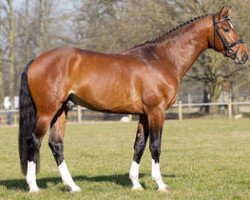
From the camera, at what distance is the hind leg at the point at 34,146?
7.59 metres

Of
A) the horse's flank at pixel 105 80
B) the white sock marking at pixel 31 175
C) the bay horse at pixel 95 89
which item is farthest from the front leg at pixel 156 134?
the white sock marking at pixel 31 175

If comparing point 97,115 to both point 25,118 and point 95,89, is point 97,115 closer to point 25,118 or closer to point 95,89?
point 25,118

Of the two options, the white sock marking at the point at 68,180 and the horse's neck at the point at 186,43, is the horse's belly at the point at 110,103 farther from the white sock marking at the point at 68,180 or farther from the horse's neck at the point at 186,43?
the white sock marking at the point at 68,180

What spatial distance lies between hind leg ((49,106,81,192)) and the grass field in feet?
0.79

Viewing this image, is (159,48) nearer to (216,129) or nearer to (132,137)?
(132,137)

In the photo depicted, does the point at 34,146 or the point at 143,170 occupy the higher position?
the point at 34,146

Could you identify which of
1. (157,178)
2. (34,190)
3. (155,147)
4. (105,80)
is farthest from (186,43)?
(34,190)

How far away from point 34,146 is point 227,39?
11.1ft

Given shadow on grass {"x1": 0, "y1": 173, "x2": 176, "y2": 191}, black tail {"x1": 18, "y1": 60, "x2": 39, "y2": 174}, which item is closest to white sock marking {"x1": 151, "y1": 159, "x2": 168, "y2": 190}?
shadow on grass {"x1": 0, "y1": 173, "x2": 176, "y2": 191}

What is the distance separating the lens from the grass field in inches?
295

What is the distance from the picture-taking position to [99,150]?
48.1ft

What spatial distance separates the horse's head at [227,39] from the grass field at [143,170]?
6.67 ft

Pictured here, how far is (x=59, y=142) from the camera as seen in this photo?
26.5ft

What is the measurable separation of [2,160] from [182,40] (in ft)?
20.8
